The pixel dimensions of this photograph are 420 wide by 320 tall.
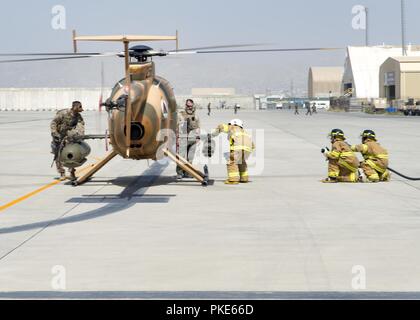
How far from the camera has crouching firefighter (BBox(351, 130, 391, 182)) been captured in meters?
16.2

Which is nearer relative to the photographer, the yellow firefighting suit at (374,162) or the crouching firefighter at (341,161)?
the crouching firefighter at (341,161)

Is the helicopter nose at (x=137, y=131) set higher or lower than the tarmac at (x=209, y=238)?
higher

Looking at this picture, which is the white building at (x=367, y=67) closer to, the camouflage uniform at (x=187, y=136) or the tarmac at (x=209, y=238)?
the camouflage uniform at (x=187, y=136)

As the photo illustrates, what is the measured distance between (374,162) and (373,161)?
32mm

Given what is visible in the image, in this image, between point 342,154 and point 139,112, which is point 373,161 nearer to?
point 342,154

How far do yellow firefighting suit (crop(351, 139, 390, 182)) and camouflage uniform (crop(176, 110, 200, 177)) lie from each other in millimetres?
3835

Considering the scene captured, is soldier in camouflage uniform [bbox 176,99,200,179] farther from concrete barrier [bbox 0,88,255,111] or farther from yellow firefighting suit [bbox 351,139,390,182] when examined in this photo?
concrete barrier [bbox 0,88,255,111]

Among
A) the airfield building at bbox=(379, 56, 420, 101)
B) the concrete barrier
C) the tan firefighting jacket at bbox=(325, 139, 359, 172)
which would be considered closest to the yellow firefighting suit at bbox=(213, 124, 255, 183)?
the tan firefighting jacket at bbox=(325, 139, 359, 172)

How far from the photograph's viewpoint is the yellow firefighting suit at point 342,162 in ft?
52.5

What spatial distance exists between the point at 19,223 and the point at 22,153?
50.5ft

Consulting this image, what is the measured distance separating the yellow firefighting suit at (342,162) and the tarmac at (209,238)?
17.7 inches

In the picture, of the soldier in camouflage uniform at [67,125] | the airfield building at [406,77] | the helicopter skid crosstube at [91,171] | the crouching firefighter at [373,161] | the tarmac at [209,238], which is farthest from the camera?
the airfield building at [406,77]

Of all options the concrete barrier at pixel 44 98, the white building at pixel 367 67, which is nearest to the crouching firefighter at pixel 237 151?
the white building at pixel 367 67

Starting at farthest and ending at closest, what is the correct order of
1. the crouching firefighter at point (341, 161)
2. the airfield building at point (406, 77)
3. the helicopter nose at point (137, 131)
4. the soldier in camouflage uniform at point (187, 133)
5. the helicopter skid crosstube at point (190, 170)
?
the airfield building at point (406, 77), the soldier in camouflage uniform at point (187, 133), the crouching firefighter at point (341, 161), the helicopter skid crosstube at point (190, 170), the helicopter nose at point (137, 131)
